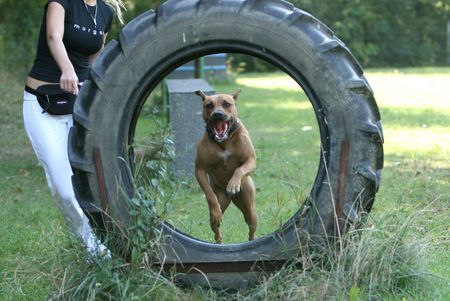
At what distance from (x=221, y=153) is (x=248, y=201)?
0.57 m

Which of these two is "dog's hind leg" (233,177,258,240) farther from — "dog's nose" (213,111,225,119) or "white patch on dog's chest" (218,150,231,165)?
"dog's nose" (213,111,225,119)

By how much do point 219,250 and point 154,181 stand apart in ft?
1.95

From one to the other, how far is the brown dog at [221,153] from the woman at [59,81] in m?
0.89

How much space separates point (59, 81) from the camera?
624 centimetres

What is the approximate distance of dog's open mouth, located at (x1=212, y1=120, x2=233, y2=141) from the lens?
6.30 metres

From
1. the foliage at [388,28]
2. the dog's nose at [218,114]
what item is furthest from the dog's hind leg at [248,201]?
the foliage at [388,28]

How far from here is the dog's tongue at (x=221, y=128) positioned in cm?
631

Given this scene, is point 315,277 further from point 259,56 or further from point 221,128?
point 221,128

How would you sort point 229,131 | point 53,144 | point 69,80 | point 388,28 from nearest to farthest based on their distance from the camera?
point 69,80, point 53,144, point 229,131, point 388,28

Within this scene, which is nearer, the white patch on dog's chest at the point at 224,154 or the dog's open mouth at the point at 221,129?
the dog's open mouth at the point at 221,129

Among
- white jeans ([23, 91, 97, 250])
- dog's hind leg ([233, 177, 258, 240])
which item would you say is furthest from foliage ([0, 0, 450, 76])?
white jeans ([23, 91, 97, 250])

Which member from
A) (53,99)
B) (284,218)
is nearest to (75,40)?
(53,99)

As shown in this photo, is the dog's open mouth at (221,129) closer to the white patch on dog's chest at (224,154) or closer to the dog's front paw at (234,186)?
the white patch on dog's chest at (224,154)

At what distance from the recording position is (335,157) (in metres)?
5.46
